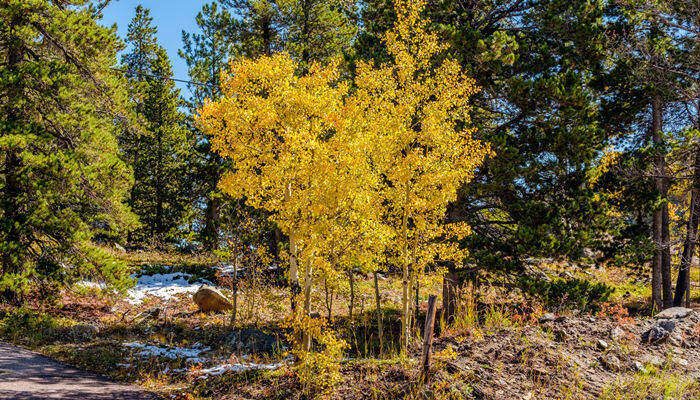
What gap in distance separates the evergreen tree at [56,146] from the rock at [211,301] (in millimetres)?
2762

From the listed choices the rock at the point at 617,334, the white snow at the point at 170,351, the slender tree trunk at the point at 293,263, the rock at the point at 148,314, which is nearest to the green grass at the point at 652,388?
the rock at the point at 617,334

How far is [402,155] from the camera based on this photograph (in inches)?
299

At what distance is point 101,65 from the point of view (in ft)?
33.9

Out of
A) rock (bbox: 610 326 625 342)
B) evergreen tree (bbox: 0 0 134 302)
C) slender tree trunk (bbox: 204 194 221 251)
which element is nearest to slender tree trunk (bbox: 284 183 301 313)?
evergreen tree (bbox: 0 0 134 302)

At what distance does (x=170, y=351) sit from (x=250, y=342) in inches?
62.7

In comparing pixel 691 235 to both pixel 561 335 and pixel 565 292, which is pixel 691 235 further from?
pixel 561 335

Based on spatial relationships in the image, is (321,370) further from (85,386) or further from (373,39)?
(373,39)

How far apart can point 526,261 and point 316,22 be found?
11.9 metres

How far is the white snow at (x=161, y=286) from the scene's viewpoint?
41.0 feet

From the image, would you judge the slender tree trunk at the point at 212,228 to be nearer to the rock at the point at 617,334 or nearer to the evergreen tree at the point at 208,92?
the evergreen tree at the point at 208,92

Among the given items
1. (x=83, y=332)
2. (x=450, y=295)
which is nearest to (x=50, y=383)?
(x=83, y=332)

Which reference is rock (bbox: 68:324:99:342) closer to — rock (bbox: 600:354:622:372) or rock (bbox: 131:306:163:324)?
rock (bbox: 131:306:163:324)

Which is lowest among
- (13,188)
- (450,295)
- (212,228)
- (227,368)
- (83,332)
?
(227,368)

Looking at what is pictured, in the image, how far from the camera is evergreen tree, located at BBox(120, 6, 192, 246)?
2159cm
